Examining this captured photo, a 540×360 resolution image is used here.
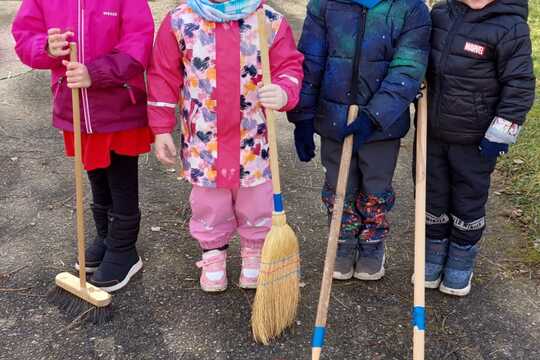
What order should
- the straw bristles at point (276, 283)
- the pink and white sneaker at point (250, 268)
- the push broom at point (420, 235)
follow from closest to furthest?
the push broom at point (420, 235)
the straw bristles at point (276, 283)
the pink and white sneaker at point (250, 268)

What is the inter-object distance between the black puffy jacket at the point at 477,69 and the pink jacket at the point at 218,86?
60 centimetres

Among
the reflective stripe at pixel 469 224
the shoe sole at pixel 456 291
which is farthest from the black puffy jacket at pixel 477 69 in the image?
the shoe sole at pixel 456 291

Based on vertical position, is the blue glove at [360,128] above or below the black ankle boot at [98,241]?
above

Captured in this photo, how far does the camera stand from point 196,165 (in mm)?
2615

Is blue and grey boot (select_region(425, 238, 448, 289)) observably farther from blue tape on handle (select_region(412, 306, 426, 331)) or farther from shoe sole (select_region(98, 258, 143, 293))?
shoe sole (select_region(98, 258, 143, 293))

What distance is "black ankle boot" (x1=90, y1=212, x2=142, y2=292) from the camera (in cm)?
286

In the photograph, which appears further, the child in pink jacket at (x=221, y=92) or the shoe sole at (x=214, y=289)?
the shoe sole at (x=214, y=289)

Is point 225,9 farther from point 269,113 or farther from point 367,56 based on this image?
point 367,56

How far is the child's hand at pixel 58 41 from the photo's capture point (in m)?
2.36

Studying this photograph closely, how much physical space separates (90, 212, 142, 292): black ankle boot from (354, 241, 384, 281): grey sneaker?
1081 mm

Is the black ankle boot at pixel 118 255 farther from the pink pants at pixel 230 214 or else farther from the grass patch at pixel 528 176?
the grass patch at pixel 528 176

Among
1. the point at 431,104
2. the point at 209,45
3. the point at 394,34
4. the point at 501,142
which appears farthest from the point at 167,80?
the point at 501,142

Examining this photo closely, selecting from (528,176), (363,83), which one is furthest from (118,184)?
(528,176)

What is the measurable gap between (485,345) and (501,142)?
2.79 ft
